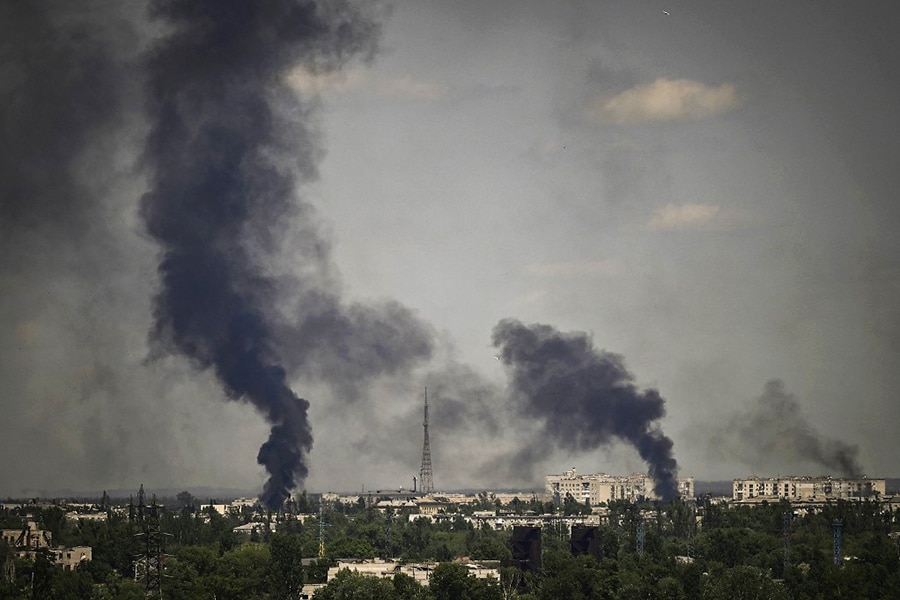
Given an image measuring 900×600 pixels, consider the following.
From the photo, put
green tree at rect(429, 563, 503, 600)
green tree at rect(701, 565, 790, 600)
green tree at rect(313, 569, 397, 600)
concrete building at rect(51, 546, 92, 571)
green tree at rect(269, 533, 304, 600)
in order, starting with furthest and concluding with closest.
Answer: concrete building at rect(51, 546, 92, 571)
green tree at rect(269, 533, 304, 600)
green tree at rect(429, 563, 503, 600)
green tree at rect(313, 569, 397, 600)
green tree at rect(701, 565, 790, 600)

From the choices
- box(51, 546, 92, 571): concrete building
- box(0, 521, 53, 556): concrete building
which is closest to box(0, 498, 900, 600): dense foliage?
box(51, 546, 92, 571): concrete building

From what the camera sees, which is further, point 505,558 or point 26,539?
point 26,539

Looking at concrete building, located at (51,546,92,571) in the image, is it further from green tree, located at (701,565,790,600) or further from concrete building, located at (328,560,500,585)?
green tree, located at (701,565,790,600)

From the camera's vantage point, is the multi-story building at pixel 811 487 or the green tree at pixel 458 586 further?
the multi-story building at pixel 811 487

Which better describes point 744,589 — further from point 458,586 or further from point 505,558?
point 505,558

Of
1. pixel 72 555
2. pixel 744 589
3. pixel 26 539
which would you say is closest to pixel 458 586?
pixel 744 589

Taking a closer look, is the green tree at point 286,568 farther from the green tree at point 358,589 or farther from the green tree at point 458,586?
the green tree at point 458,586

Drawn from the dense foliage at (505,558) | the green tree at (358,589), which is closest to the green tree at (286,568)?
the dense foliage at (505,558)

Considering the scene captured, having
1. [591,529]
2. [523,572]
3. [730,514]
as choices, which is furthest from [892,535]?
[523,572]
